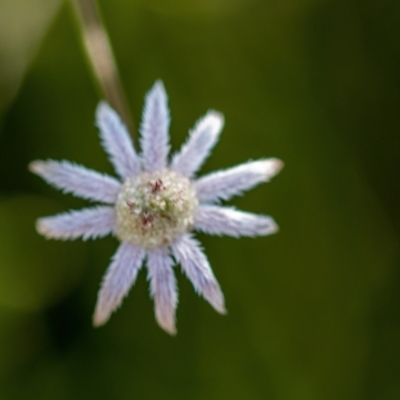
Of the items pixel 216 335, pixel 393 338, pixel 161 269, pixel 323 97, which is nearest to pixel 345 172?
pixel 323 97

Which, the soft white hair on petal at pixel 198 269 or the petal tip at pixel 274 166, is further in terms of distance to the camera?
the petal tip at pixel 274 166

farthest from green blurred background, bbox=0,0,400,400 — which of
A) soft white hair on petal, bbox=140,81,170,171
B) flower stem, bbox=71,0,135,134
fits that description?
soft white hair on petal, bbox=140,81,170,171

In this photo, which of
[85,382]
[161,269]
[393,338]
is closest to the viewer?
[161,269]

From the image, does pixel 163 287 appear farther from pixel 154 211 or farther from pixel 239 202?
pixel 239 202

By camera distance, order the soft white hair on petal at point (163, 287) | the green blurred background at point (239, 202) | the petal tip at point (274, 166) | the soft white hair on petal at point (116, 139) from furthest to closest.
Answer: the green blurred background at point (239, 202)
the soft white hair on petal at point (116, 139)
the petal tip at point (274, 166)
the soft white hair on petal at point (163, 287)

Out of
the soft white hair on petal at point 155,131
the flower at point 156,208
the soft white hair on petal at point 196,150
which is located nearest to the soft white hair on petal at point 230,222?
the flower at point 156,208

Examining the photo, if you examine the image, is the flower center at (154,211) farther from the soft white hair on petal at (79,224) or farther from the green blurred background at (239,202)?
the green blurred background at (239,202)

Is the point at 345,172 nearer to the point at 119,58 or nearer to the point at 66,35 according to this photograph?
the point at 119,58
